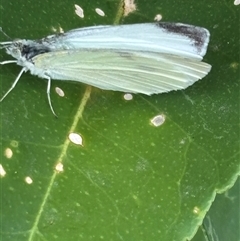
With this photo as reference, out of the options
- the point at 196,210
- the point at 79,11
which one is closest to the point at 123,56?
the point at 79,11

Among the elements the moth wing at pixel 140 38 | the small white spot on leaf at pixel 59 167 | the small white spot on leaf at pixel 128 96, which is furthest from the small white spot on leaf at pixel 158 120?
the small white spot on leaf at pixel 59 167

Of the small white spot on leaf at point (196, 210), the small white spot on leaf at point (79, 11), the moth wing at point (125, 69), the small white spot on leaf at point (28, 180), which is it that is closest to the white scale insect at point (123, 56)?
the moth wing at point (125, 69)

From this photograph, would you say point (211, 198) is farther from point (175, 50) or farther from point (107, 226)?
point (175, 50)

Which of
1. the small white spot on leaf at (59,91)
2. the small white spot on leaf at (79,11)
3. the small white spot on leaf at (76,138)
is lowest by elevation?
the small white spot on leaf at (76,138)

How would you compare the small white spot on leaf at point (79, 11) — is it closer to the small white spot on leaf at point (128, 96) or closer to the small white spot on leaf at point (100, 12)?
the small white spot on leaf at point (100, 12)

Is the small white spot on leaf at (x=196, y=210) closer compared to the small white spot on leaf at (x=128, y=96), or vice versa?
the small white spot on leaf at (x=196, y=210)

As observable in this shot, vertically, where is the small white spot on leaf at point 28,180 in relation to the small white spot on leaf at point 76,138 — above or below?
below

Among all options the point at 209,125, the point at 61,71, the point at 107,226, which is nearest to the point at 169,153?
the point at 209,125

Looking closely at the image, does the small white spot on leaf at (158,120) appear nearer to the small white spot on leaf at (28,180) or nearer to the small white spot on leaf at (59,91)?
the small white spot on leaf at (59,91)
